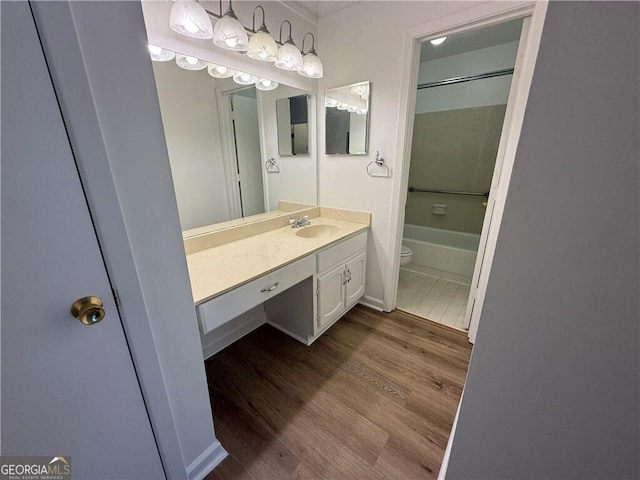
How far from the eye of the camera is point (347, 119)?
1965mm

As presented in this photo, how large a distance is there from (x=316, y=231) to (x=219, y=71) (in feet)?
4.13

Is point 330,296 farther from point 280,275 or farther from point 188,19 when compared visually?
point 188,19

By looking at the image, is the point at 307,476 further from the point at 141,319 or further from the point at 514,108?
the point at 514,108

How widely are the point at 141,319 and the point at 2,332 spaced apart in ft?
0.83

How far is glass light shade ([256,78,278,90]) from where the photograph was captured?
5.47 feet

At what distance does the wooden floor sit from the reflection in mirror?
3.23ft

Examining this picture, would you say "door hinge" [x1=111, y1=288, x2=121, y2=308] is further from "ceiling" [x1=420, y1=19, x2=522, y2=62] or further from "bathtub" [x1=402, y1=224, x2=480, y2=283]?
"bathtub" [x1=402, y1=224, x2=480, y2=283]

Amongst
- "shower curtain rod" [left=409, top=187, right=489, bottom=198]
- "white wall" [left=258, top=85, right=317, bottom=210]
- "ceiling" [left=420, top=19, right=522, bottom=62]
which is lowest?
"shower curtain rod" [left=409, top=187, right=489, bottom=198]

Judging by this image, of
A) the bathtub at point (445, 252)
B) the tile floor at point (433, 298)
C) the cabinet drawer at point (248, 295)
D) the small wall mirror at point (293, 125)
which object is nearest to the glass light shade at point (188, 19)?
the small wall mirror at point (293, 125)

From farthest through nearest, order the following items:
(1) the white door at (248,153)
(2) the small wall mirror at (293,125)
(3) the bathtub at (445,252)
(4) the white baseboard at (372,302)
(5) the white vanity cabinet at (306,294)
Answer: (3) the bathtub at (445,252) < (4) the white baseboard at (372,302) < (2) the small wall mirror at (293,125) < (1) the white door at (248,153) < (5) the white vanity cabinet at (306,294)

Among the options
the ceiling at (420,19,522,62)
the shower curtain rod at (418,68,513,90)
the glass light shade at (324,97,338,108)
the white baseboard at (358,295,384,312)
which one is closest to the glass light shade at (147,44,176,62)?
the glass light shade at (324,97,338,108)

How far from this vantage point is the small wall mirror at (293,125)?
1.96 meters

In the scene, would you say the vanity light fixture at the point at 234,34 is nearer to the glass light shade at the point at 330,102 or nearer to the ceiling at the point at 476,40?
the glass light shade at the point at 330,102

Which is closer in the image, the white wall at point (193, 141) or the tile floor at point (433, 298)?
the white wall at point (193, 141)
